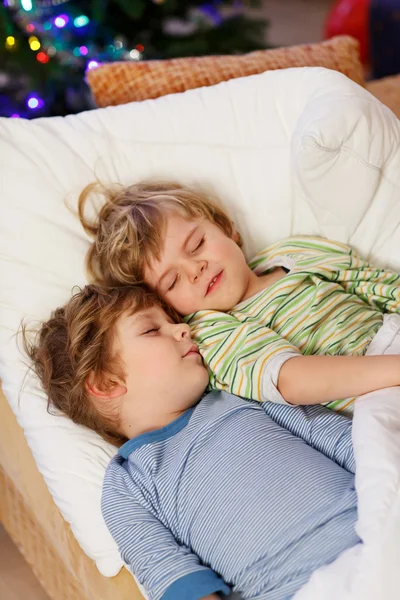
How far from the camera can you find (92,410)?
4.20ft

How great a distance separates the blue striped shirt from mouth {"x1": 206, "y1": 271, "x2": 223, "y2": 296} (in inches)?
8.3

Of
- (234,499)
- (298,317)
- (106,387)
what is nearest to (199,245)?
(298,317)

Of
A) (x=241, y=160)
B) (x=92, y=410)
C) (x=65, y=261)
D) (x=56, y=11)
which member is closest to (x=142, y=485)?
(x=92, y=410)

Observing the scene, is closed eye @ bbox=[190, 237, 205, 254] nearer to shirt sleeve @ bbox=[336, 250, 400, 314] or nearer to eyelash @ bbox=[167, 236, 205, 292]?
eyelash @ bbox=[167, 236, 205, 292]

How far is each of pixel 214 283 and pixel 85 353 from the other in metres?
0.29

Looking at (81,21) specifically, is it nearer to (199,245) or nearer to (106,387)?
(199,245)

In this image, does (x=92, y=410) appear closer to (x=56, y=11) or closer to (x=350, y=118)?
(x=350, y=118)

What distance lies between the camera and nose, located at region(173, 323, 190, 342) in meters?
1.29

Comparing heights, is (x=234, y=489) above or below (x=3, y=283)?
below

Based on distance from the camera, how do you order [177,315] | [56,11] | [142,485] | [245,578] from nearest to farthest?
[245,578] → [142,485] → [177,315] → [56,11]

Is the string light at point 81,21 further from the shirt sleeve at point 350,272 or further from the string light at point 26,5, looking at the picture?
the shirt sleeve at point 350,272

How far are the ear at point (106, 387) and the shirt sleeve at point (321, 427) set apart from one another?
0.83 ft

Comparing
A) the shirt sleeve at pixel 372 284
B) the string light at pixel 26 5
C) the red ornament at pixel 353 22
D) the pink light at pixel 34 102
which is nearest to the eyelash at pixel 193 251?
the shirt sleeve at pixel 372 284

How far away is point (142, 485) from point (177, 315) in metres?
0.34
